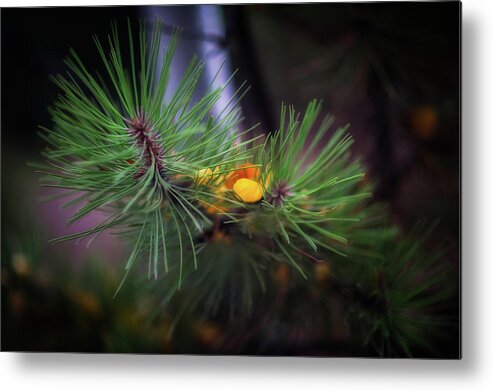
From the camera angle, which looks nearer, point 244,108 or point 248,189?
point 248,189

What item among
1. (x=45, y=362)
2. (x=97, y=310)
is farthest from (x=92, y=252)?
(x=45, y=362)

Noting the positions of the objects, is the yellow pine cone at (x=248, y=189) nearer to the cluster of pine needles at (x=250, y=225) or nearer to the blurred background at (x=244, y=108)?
the cluster of pine needles at (x=250, y=225)

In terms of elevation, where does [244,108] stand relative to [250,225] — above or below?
above

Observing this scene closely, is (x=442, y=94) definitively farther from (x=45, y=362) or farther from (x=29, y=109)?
(x=45, y=362)

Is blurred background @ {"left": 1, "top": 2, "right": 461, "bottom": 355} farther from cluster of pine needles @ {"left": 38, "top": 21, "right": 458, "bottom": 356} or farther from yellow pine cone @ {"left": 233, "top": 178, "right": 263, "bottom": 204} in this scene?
yellow pine cone @ {"left": 233, "top": 178, "right": 263, "bottom": 204}

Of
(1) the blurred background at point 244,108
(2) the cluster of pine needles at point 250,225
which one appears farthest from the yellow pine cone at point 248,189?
(1) the blurred background at point 244,108

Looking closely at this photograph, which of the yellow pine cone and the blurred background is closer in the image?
the yellow pine cone

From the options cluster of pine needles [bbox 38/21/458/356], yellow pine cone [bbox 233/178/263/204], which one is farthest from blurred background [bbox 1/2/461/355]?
yellow pine cone [bbox 233/178/263/204]

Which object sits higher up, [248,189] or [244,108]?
[244,108]
